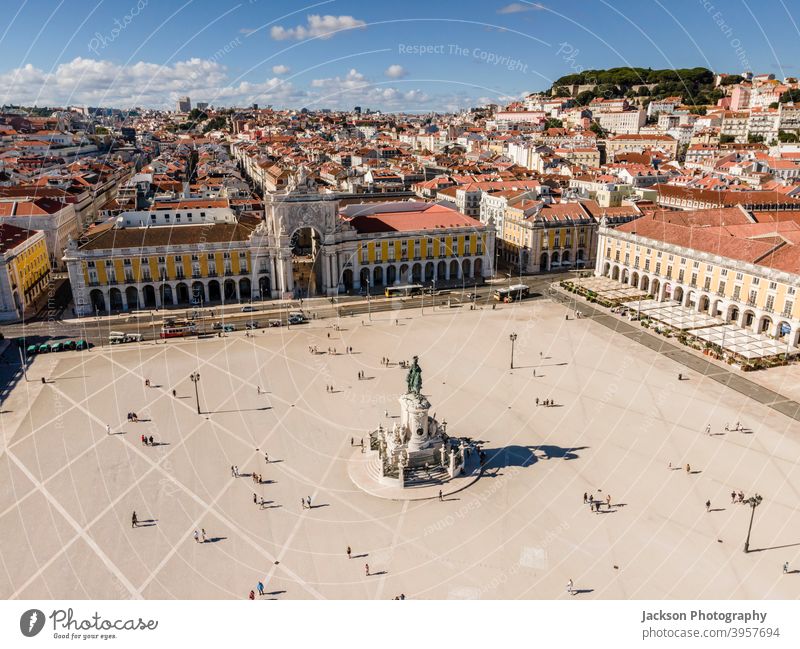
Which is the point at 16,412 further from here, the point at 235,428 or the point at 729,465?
the point at 729,465

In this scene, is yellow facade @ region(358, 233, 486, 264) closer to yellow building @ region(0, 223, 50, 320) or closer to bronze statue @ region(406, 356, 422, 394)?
yellow building @ region(0, 223, 50, 320)

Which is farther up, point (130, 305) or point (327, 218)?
point (327, 218)

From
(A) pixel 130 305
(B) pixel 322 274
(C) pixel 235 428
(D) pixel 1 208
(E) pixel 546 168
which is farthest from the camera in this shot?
(E) pixel 546 168

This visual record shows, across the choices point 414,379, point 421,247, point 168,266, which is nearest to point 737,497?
point 414,379


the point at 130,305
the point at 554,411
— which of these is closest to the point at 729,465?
the point at 554,411

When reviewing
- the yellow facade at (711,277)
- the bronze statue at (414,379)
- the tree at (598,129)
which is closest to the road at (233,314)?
the yellow facade at (711,277)

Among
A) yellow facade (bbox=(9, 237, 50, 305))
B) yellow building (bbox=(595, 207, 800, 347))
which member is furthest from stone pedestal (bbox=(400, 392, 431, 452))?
yellow facade (bbox=(9, 237, 50, 305))

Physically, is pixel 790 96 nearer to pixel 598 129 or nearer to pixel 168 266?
pixel 598 129
